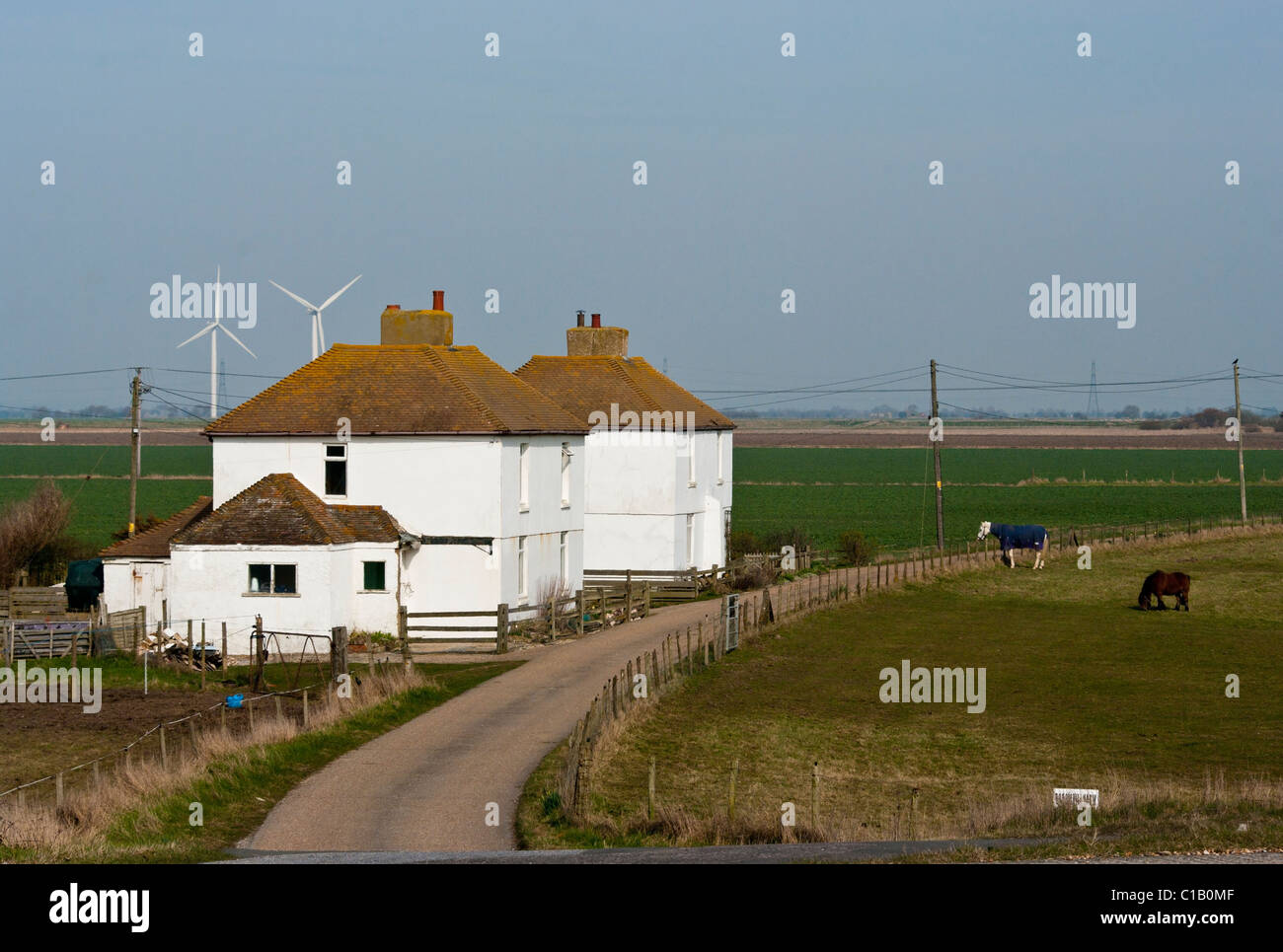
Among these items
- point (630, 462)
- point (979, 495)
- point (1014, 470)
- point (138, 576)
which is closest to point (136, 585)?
point (138, 576)

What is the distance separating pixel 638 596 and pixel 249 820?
26648 millimetres

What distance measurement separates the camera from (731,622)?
36750 mm

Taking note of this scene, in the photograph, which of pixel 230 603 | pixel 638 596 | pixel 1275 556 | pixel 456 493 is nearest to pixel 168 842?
pixel 230 603

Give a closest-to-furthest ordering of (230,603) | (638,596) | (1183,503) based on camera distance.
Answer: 1. (230,603)
2. (638,596)
3. (1183,503)

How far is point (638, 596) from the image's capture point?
4562 centimetres

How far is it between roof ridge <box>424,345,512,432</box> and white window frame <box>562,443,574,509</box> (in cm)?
379

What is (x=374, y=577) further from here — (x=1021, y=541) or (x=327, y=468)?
(x=1021, y=541)

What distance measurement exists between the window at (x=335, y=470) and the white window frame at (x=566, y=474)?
671 centimetres

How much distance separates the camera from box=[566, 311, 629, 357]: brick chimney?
53344 mm

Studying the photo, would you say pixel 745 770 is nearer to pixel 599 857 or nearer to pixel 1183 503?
pixel 599 857
